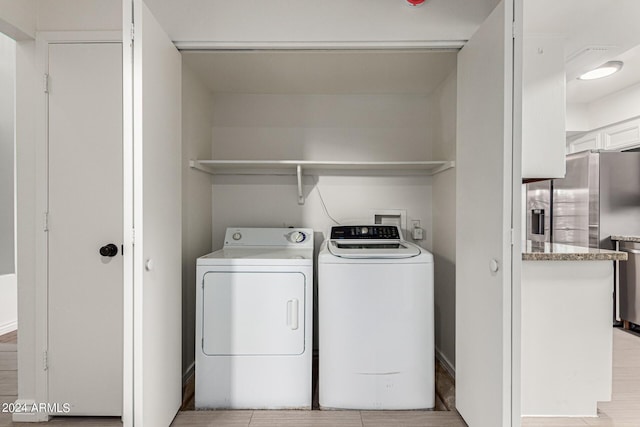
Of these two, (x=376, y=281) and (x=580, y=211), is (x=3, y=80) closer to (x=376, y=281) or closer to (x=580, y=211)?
(x=376, y=281)

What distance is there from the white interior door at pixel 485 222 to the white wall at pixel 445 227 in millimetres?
427

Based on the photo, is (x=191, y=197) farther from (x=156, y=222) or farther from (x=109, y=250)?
(x=156, y=222)

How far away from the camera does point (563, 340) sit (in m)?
1.73

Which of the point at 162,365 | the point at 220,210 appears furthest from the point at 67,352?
the point at 220,210

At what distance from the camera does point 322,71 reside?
229cm

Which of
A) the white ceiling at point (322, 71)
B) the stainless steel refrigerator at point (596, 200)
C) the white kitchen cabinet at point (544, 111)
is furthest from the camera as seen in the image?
the stainless steel refrigerator at point (596, 200)

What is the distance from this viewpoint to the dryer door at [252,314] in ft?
6.30

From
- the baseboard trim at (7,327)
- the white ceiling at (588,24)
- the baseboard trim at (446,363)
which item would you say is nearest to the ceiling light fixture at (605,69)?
the white ceiling at (588,24)

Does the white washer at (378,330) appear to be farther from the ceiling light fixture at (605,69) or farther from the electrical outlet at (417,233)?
the ceiling light fixture at (605,69)

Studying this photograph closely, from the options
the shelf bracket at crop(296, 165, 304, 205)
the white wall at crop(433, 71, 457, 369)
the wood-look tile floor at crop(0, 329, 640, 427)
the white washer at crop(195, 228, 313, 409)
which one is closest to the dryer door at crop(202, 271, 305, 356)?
the white washer at crop(195, 228, 313, 409)

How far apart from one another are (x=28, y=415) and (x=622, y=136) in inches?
198

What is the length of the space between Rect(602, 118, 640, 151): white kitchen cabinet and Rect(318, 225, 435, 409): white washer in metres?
2.84

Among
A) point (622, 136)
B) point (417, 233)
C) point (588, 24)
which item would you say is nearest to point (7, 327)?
point (417, 233)

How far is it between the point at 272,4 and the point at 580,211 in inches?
111
